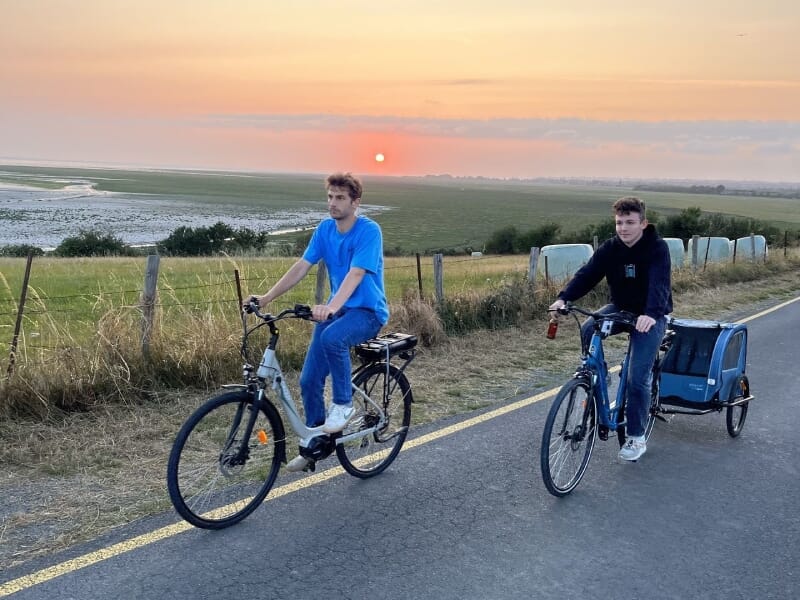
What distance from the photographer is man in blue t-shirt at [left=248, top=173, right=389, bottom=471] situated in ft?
14.8

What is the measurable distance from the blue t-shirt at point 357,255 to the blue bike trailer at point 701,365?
2853 mm

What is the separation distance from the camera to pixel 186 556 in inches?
155

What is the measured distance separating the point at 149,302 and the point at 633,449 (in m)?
4.82

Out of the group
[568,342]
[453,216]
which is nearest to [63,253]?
[568,342]

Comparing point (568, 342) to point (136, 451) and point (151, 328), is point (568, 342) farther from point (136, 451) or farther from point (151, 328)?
point (136, 451)

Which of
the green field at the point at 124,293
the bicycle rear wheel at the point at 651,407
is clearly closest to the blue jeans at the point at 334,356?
the bicycle rear wheel at the point at 651,407

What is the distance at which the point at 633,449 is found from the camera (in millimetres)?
5457

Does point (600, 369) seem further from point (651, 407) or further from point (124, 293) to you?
point (124, 293)

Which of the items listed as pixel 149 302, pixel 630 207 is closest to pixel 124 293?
pixel 149 302

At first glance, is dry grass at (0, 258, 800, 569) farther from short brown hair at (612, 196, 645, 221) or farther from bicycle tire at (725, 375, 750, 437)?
short brown hair at (612, 196, 645, 221)

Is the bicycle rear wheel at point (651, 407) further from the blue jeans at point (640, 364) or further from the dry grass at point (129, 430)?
the dry grass at point (129, 430)

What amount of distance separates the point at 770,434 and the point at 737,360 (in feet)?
2.48

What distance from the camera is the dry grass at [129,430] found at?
4.39m

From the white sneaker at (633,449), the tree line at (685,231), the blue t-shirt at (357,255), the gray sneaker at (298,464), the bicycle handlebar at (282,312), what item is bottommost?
the tree line at (685,231)
